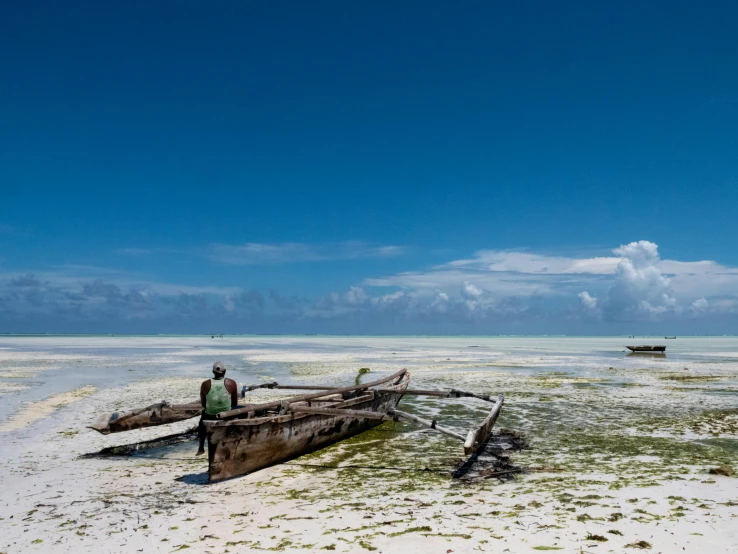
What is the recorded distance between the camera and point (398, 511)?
313 inches

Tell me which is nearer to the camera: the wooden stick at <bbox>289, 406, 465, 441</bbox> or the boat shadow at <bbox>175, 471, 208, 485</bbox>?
the boat shadow at <bbox>175, 471, 208, 485</bbox>

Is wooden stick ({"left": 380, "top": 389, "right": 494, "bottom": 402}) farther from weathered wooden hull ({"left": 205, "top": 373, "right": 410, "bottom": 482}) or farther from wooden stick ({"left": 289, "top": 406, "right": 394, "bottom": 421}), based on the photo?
wooden stick ({"left": 289, "top": 406, "right": 394, "bottom": 421})

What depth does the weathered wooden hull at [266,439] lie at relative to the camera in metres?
9.37

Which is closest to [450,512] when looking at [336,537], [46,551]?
[336,537]

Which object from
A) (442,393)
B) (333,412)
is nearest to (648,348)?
(442,393)

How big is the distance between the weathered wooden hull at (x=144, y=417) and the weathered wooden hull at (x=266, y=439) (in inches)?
113

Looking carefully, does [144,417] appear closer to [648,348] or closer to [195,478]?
[195,478]

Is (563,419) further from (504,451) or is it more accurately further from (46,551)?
(46,551)

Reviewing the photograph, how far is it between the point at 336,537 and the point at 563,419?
10975mm

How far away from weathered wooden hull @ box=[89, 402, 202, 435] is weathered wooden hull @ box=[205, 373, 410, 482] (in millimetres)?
2877

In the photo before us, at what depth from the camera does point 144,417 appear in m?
12.0

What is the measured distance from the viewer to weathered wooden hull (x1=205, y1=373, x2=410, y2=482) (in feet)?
30.7

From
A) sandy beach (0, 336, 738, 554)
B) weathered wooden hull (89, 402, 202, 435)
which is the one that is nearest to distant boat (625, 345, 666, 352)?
sandy beach (0, 336, 738, 554)

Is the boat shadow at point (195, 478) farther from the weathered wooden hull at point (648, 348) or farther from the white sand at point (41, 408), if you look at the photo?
the weathered wooden hull at point (648, 348)
